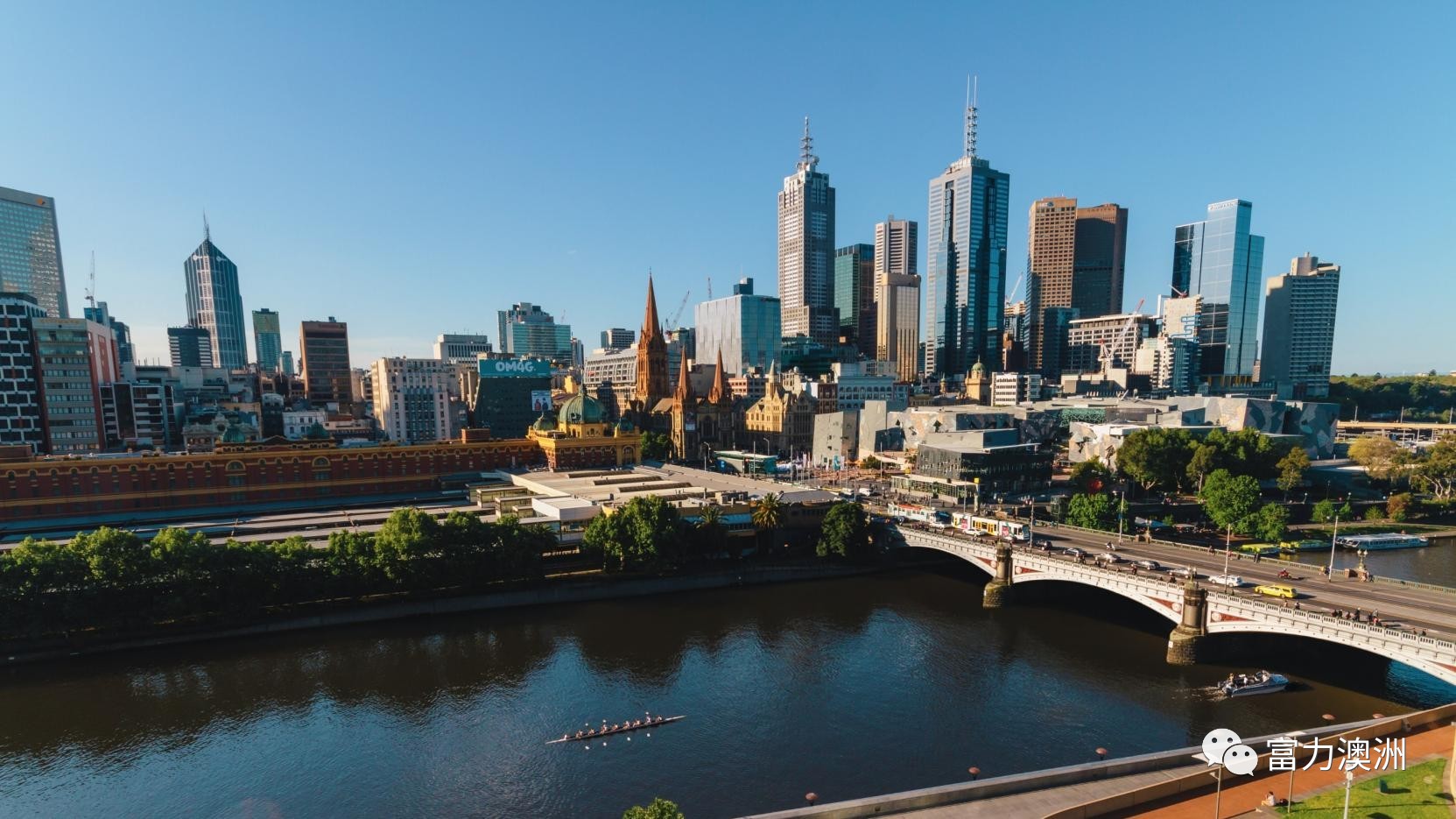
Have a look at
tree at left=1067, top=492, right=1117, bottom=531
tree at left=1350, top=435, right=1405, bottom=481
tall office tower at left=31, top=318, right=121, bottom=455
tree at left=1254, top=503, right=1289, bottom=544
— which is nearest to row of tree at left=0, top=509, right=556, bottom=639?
tree at left=1067, top=492, right=1117, bottom=531

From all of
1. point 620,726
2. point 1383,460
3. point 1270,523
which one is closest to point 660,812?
point 620,726

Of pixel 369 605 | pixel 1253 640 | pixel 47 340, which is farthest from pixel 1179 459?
pixel 47 340

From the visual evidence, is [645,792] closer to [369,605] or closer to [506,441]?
[369,605]

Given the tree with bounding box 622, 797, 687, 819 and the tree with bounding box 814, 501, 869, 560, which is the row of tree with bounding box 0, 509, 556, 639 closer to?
the tree with bounding box 814, 501, 869, 560

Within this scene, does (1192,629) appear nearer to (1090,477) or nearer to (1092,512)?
(1092,512)

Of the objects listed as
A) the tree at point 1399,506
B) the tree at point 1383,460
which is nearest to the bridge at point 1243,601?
the tree at point 1399,506

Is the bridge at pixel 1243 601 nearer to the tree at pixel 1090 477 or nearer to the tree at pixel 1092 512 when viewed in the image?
the tree at pixel 1092 512
